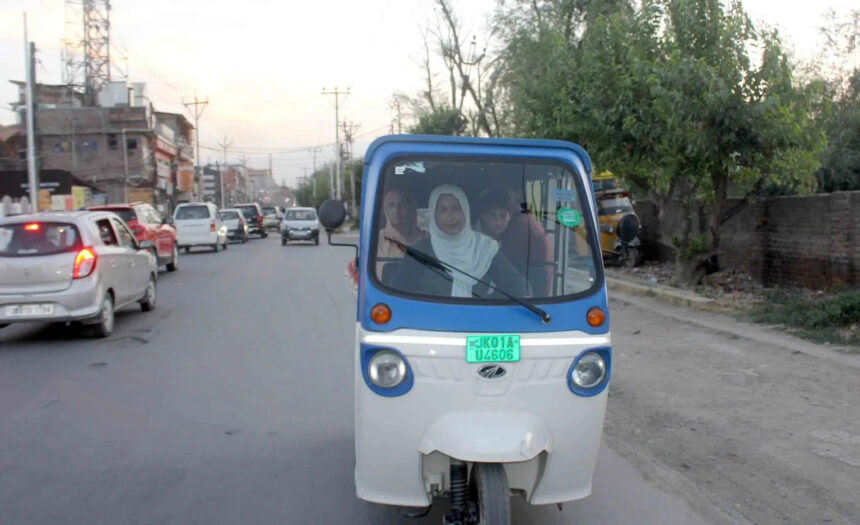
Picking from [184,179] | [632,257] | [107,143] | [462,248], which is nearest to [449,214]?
[462,248]

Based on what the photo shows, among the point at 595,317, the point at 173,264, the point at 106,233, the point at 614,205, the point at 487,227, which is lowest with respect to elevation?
the point at 173,264

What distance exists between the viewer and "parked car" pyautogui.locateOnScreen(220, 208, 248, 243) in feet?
130

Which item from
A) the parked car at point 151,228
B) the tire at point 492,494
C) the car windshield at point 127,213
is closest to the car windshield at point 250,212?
the parked car at point 151,228

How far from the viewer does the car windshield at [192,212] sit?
29938mm

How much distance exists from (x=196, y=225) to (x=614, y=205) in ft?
51.8

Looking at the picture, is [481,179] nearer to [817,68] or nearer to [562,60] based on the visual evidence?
[562,60]

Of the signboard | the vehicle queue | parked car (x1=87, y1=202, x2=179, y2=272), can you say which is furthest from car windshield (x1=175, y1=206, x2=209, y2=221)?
the signboard

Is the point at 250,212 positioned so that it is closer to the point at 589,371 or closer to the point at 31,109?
the point at 31,109

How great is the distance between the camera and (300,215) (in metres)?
37.2

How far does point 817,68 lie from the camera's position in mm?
22922

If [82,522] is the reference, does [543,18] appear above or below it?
above

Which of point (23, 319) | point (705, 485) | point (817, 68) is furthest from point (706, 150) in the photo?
point (817, 68)

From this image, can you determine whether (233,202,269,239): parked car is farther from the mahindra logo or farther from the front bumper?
the mahindra logo

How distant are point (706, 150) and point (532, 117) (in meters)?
5.86
